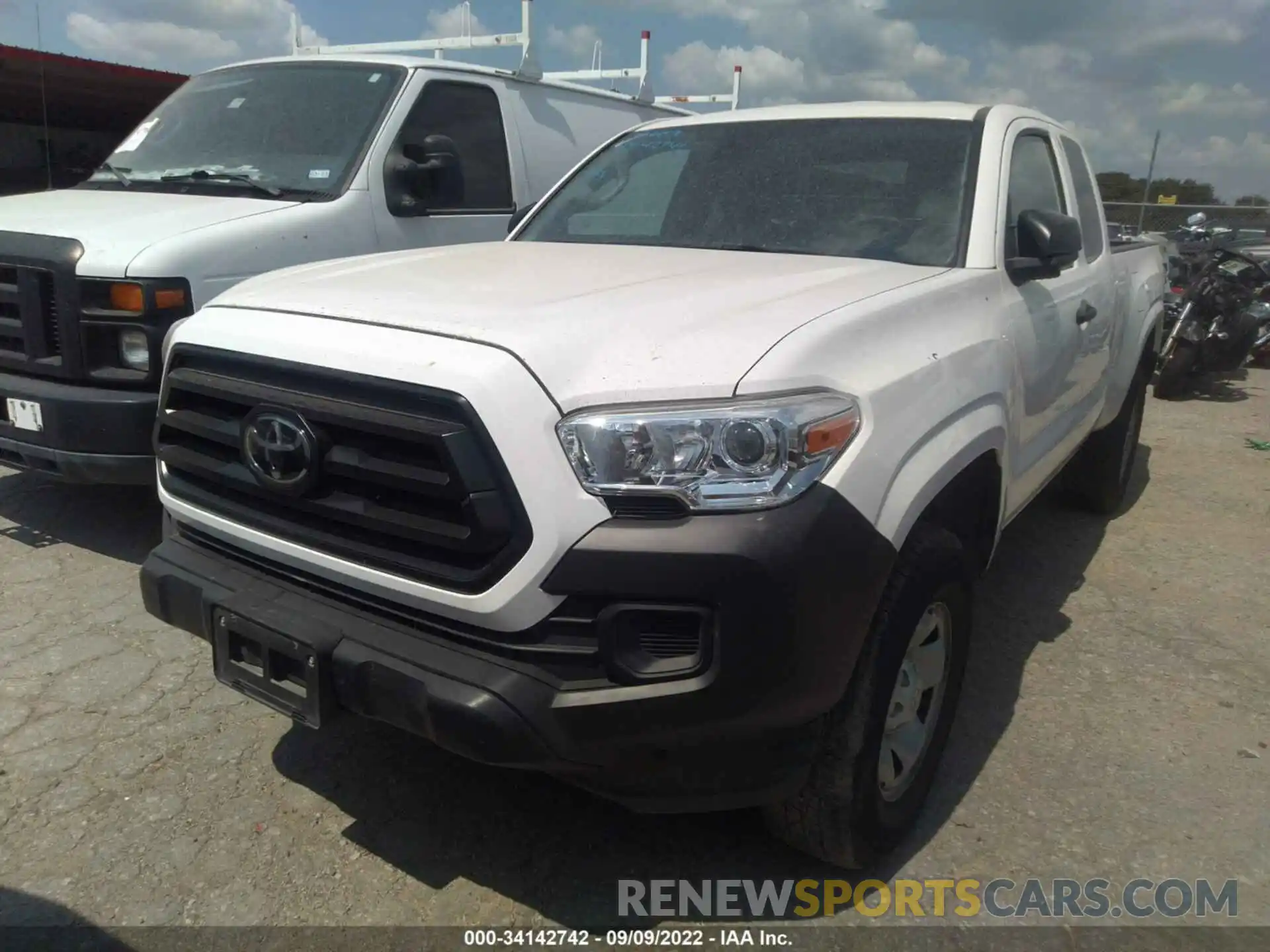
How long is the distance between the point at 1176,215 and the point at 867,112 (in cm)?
1637

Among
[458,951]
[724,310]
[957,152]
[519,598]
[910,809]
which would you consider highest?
[957,152]

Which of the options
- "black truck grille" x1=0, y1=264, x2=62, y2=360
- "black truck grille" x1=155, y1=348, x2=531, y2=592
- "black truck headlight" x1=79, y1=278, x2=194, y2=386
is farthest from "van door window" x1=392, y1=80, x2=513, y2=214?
"black truck grille" x1=155, y1=348, x2=531, y2=592

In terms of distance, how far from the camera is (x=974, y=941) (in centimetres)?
232

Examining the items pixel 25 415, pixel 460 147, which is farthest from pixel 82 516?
pixel 460 147

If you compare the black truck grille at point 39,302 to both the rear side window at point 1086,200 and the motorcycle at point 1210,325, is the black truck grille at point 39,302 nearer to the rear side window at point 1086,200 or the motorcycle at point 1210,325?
the rear side window at point 1086,200

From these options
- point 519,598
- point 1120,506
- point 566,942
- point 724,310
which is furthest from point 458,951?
point 1120,506

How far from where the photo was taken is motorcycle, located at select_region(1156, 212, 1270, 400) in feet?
29.7

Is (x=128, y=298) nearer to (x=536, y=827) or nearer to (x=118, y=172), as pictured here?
(x=118, y=172)

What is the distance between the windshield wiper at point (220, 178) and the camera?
14.4 feet

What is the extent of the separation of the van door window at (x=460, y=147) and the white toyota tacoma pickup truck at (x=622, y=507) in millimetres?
1919

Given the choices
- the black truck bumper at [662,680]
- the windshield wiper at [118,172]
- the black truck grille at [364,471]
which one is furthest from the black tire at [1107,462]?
the windshield wiper at [118,172]

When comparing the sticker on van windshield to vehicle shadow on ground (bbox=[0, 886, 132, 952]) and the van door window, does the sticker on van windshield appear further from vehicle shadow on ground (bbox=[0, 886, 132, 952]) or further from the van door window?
vehicle shadow on ground (bbox=[0, 886, 132, 952])

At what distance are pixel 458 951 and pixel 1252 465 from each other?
21.2 ft

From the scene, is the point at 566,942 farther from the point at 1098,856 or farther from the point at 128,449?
the point at 128,449
